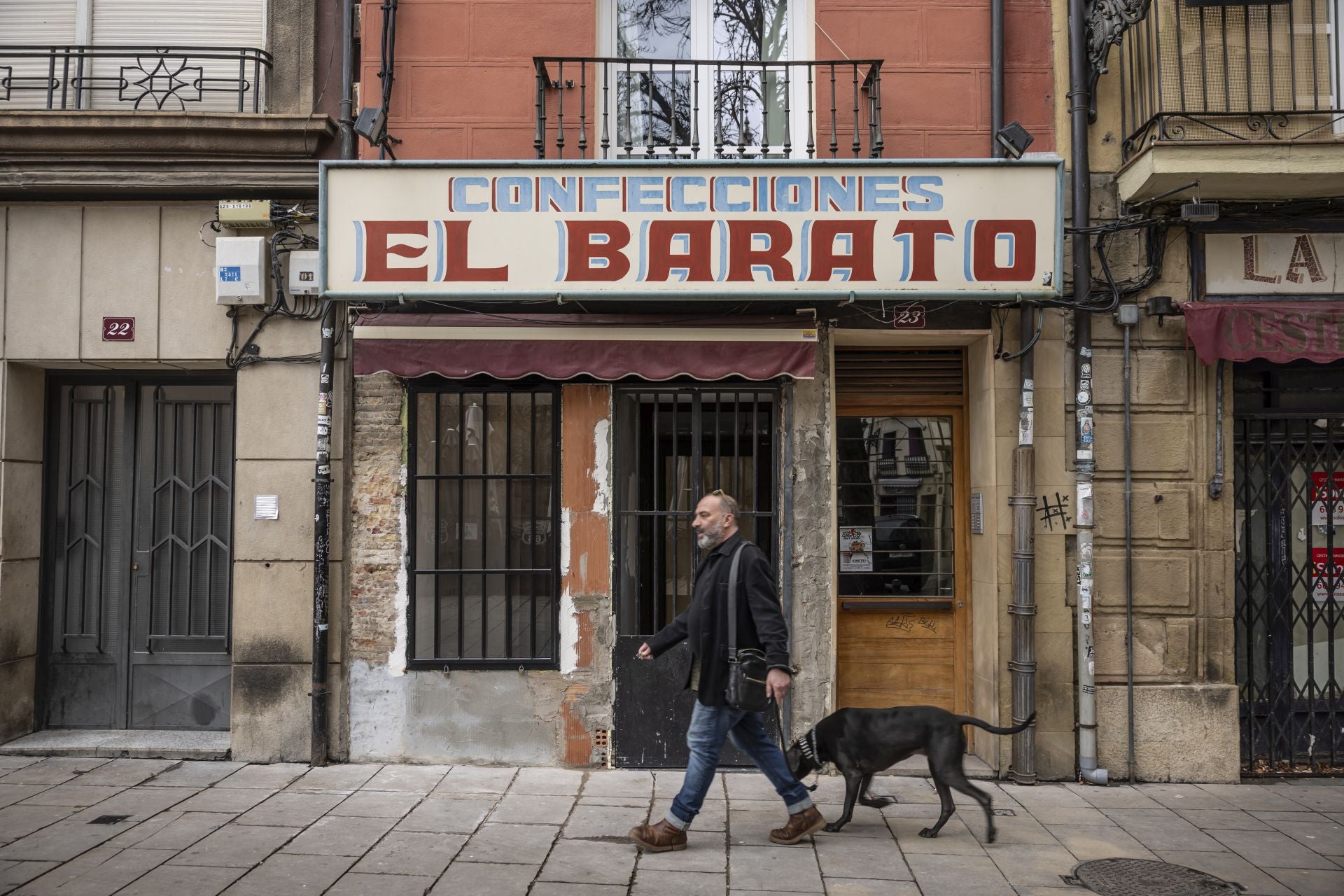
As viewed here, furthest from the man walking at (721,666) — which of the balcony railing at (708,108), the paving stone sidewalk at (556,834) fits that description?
the balcony railing at (708,108)

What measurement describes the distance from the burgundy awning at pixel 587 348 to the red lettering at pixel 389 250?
489 mm

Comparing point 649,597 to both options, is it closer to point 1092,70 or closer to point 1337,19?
point 1092,70

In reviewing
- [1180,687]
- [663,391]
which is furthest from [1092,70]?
[1180,687]

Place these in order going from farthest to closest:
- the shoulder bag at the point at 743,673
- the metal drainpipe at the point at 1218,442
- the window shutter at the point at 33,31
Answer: the window shutter at the point at 33,31 < the metal drainpipe at the point at 1218,442 < the shoulder bag at the point at 743,673

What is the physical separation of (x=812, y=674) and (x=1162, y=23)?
516 centimetres

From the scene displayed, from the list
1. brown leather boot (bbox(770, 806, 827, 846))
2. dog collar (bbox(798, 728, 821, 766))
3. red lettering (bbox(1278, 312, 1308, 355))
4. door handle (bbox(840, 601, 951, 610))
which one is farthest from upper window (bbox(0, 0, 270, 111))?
red lettering (bbox(1278, 312, 1308, 355))

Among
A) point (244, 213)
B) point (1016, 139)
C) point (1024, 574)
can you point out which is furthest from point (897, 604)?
point (244, 213)

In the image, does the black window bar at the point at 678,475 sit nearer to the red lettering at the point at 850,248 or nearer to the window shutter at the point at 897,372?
the window shutter at the point at 897,372

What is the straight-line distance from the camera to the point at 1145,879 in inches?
207

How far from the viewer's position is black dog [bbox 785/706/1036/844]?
574 cm

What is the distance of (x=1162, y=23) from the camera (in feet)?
23.1

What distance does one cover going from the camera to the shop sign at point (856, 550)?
307 inches

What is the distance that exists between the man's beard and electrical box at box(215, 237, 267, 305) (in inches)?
150

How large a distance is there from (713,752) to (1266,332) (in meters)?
4.68
